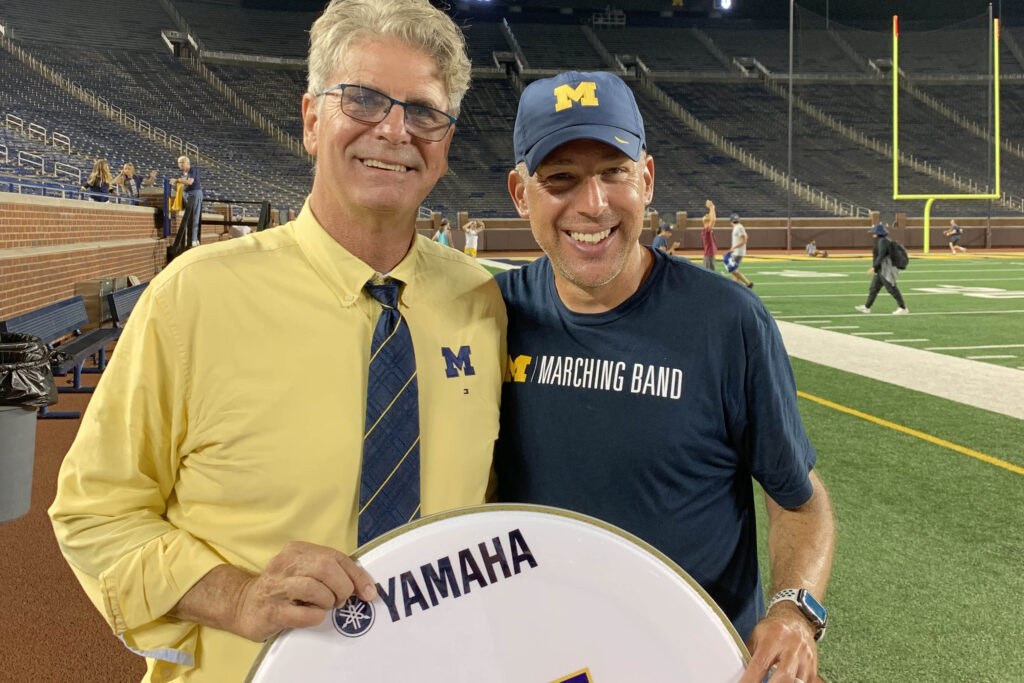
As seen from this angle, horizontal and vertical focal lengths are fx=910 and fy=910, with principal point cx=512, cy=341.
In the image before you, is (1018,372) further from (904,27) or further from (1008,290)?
(904,27)

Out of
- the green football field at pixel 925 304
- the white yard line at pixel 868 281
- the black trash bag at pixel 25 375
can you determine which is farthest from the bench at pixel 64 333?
the white yard line at pixel 868 281

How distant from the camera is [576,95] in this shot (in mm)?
1999

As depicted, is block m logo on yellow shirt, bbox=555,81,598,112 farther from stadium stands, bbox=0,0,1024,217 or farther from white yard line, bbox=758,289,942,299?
stadium stands, bbox=0,0,1024,217

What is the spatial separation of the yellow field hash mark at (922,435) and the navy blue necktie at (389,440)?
570 centimetres

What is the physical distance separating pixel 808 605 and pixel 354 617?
90cm

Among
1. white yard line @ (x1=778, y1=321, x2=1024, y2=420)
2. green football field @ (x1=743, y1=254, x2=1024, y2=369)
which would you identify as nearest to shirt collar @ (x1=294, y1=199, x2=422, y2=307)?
white yard line @ (x1=778, y1=321, x2=1024, y2=420)

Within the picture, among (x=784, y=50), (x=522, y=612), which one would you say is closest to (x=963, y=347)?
(x=522, y=612)

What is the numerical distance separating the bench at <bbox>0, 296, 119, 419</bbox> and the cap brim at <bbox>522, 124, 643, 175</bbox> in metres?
5.99

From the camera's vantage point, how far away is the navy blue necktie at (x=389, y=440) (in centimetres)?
165

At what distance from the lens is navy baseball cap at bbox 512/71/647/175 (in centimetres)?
198

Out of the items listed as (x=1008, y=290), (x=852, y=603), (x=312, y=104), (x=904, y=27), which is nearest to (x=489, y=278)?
(x=312, y=104)

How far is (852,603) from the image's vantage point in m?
4.08

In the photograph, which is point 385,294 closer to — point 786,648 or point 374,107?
point 374,107

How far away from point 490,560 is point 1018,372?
1003 cm
